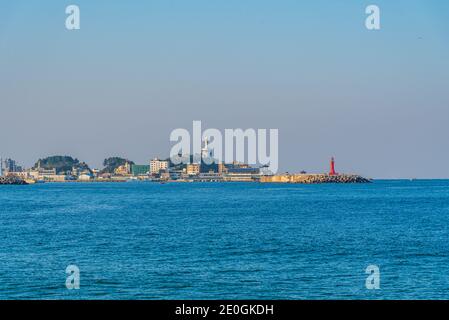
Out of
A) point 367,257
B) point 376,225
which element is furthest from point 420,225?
point 367,257

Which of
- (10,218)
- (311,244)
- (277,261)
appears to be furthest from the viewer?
(10,218)

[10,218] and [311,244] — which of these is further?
[10,218]

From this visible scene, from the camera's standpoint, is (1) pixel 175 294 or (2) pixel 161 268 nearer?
(1) pixel 175 294

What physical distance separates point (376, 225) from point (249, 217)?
37.0 ft

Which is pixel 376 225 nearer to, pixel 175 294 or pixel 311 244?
pixel 311 244

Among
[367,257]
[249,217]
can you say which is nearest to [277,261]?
[367,257]

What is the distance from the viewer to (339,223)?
4809 centimetres

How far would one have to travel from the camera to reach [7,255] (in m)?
29.6
